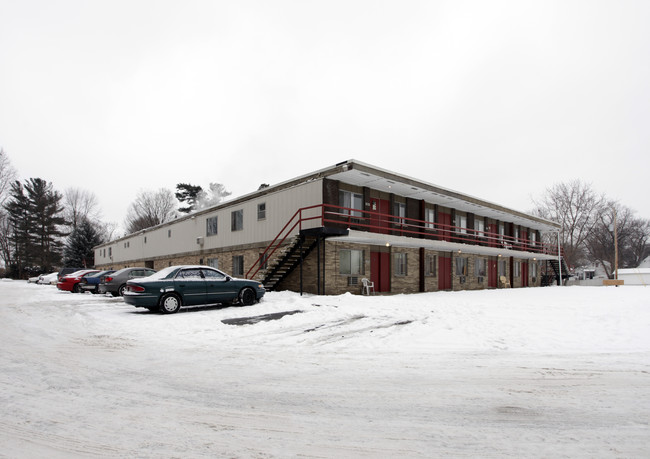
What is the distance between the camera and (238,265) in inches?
938

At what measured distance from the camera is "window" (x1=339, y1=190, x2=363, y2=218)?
19.7 m

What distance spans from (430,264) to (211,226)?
608 inches

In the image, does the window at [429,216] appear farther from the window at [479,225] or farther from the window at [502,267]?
the window at [502,267]

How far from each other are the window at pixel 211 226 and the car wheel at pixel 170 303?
1408 cm

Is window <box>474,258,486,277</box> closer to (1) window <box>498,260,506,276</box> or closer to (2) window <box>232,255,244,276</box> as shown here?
(1) window <box>498,260,506,276</box>

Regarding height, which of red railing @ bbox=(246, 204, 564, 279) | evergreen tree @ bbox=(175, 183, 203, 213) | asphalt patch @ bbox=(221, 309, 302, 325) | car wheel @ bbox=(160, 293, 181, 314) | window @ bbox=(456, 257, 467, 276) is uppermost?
evergreen tree @ bbox=(175, 183, 203, 213)

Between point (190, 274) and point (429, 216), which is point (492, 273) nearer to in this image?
point (429, 216)

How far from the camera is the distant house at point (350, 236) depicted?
60.5 ft

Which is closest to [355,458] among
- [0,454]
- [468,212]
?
[0,454]

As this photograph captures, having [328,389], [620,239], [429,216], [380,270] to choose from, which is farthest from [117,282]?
[620,239]

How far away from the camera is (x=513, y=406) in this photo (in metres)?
4.66

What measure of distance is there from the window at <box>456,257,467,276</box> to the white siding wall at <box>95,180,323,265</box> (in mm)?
12796

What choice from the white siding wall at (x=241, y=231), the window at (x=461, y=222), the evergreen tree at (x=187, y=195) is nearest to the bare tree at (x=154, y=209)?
the evergreen tree at (x=187, y=195)

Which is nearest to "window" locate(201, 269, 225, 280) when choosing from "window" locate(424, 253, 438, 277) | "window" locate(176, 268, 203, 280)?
"window" locate(176, 268, 203, 280)
